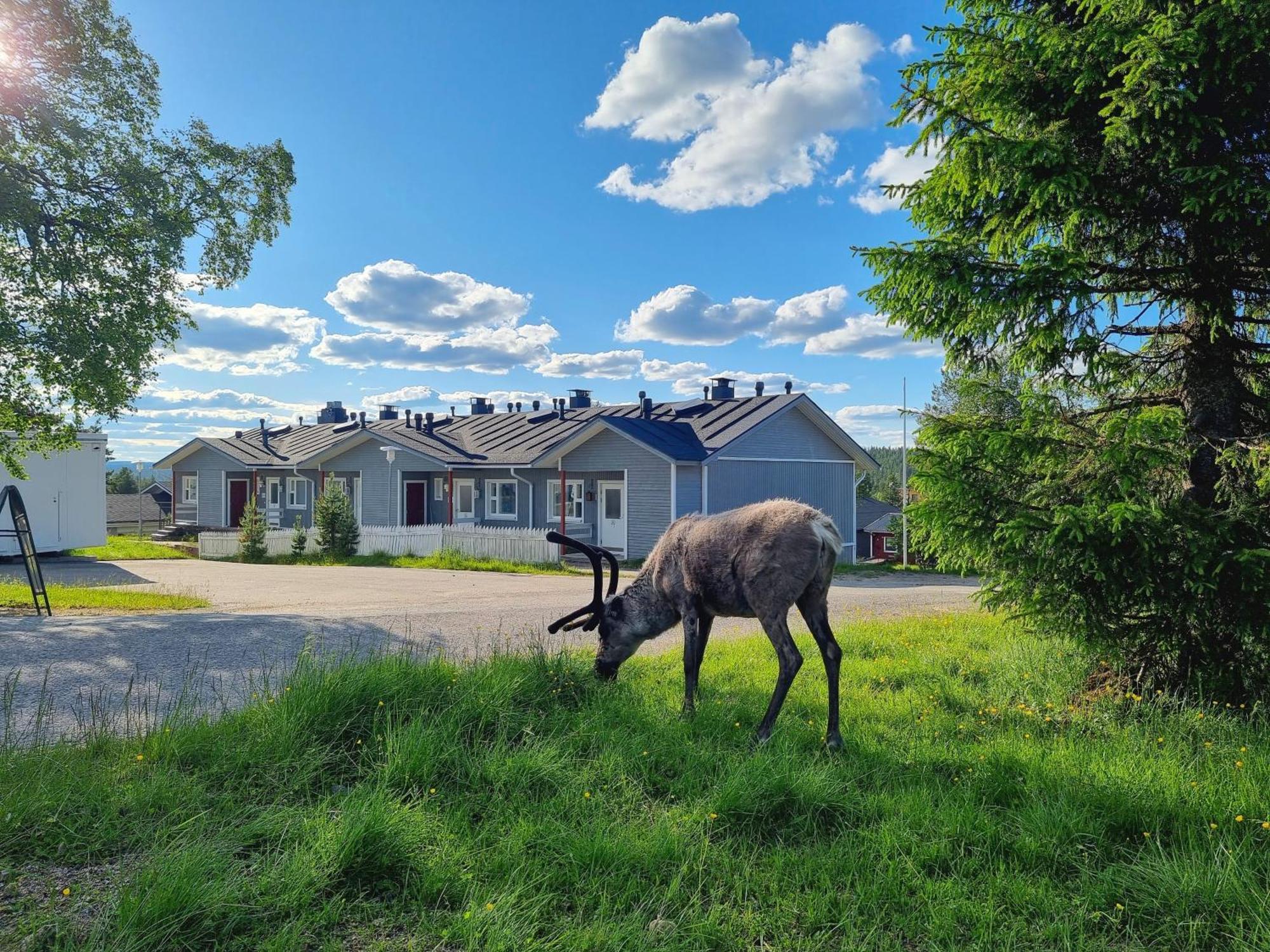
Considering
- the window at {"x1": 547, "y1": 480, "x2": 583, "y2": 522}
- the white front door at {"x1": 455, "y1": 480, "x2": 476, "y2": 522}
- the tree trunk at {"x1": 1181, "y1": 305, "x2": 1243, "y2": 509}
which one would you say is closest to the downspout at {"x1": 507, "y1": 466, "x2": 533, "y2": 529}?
the window at {"x1": 547, "y1": 480, "x2": 583, "y2": 522}

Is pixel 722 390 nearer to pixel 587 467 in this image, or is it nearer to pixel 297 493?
pixel 587 467

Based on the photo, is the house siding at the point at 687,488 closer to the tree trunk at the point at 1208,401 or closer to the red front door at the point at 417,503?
the red front door at the point at 417,503

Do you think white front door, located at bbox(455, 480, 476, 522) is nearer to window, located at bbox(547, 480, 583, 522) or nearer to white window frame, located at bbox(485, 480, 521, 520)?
white window frame, located at bbox(485, 480, 521, 520)

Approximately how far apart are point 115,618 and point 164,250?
7722mm

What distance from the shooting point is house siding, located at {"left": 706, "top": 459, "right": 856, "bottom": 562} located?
25594mm

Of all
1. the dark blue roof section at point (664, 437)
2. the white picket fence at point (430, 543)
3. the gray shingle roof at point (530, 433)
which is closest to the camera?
the dark blue roof section at point (664, 437)

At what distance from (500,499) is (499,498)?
0.04 m

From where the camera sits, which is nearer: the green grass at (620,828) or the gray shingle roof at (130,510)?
the green grass at (620,828)

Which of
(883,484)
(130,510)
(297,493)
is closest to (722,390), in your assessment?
(297,493)

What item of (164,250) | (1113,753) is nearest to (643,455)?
(164,250)

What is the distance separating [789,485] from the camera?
1087 inches

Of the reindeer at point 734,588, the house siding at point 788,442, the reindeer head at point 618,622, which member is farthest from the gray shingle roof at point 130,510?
the reindeer at point 734,588

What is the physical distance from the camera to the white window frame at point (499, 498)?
97.8ft

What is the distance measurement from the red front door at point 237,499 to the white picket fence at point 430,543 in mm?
10908
